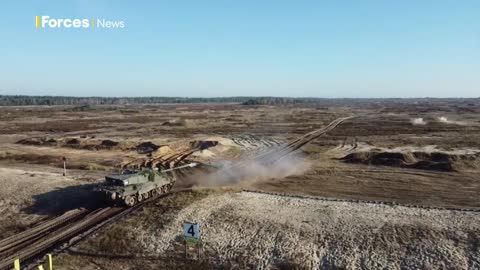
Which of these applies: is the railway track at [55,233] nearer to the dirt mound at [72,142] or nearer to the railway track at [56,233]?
the railway track at [56,233]

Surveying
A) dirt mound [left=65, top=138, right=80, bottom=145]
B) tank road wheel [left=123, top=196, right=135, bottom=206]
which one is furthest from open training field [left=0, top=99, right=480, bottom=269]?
dirt mound [left=65, top=138, right=80, bottom=145]

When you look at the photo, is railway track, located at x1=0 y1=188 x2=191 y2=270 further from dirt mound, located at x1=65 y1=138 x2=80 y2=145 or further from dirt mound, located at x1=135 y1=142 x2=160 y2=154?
dirt mound, located at x1=65 y1=138 x2=80 y2=145

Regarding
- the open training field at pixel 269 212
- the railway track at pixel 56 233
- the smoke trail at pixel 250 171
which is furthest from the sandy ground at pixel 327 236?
the smoke trail at pixel 250 171

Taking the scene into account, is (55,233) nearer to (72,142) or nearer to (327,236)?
(327,236)

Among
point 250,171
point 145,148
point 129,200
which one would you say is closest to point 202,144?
point 145,148

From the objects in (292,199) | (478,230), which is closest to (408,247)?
(478,230)

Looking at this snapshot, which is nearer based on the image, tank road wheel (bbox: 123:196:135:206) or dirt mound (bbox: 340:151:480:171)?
tank road wheel (bbox: 123:196:135:206)

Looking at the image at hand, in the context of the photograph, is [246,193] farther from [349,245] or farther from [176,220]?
[349,245]
